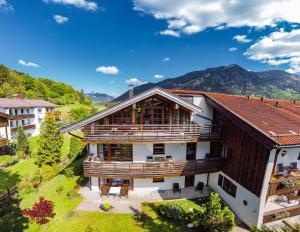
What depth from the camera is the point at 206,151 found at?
18.8 m

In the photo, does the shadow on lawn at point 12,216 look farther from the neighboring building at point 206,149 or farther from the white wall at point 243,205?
the white wall at point 243,205

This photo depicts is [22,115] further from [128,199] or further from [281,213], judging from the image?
[281,213]

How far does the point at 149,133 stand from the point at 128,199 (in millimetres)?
6233

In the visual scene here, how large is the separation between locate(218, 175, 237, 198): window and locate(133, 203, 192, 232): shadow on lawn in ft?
17.6

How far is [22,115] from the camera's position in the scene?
43.3 metres

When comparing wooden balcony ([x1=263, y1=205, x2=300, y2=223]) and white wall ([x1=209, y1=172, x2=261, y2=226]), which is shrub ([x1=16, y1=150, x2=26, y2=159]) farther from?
wooden balcony ([x1=263, y1=205, x2=300, y2=223])

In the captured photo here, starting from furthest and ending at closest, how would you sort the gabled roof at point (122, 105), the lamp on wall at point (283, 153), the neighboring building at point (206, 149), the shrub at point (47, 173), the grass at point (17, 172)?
the grass at point (17, 172), the shrub at point (47, 173), the gabled roof at point (122, 105), the lamp on wall at point (283, 153), the neighboring building at point (206, 149)

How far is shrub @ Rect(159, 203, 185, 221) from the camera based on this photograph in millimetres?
13920

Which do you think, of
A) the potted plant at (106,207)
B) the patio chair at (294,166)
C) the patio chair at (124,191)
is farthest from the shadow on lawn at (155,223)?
the patio chair at (294,166)

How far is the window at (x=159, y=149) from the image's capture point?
17.8m

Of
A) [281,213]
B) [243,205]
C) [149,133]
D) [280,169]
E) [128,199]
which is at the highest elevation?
[149,133]

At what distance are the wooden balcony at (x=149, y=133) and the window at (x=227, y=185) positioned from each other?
382cm

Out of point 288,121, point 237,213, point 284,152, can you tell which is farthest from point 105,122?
point 288,121

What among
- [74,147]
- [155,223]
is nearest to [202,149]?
[155,223]
